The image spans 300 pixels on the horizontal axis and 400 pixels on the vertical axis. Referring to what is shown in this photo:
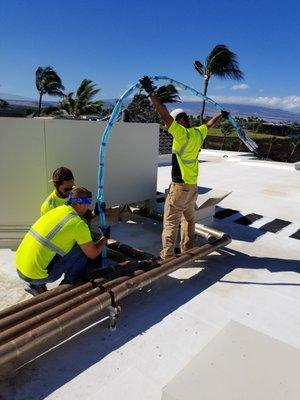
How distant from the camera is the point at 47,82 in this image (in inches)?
1511

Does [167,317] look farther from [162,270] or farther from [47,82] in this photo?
[47,82]

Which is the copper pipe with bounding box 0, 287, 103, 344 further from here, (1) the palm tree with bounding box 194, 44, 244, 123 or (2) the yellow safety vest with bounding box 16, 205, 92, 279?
(1) the palm tree with bounding box 194, 44, 244, 123

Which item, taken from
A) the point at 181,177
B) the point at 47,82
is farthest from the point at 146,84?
the point at 47,82

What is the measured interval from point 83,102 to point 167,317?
30.6m

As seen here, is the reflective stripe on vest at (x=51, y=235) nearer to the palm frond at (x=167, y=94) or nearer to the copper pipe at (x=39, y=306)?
the copper pipe at (x=39, y=306)

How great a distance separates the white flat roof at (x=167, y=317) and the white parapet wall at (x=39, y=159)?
0.50 meters

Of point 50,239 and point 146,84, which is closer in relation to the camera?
point 50,239

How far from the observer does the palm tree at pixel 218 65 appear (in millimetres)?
23766

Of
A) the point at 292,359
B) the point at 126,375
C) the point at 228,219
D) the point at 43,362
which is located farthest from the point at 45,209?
the point at 228,219

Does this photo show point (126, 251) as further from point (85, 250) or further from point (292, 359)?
point (292, 359)

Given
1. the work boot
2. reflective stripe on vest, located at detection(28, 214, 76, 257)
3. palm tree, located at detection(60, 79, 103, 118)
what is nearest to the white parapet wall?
the work boot

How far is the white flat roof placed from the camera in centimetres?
243

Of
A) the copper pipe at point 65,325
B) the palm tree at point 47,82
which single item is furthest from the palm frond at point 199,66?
the copper pipe at point 65,325

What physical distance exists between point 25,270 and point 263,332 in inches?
79.7
